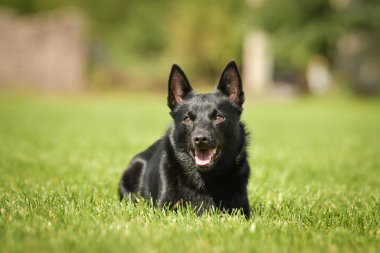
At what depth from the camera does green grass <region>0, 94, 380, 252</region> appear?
3045 millimetres

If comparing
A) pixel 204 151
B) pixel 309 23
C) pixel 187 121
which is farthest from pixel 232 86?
pixel 309 23

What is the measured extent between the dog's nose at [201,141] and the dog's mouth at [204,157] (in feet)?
0.47

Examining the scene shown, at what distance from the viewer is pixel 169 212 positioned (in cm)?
396

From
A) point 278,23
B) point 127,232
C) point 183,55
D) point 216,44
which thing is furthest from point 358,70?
point 127,232

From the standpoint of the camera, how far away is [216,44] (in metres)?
42.4

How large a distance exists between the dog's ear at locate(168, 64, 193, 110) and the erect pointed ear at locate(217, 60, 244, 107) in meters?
0.31

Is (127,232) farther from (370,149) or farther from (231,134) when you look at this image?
(370,149)

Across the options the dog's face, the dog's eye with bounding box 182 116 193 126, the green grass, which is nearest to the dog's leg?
the green grass

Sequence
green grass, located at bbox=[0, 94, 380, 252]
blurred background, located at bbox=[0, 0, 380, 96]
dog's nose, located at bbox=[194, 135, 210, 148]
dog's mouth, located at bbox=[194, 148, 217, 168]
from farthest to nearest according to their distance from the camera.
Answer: blurred background, located at bbox=[0, 0, 380, 96]
dog's mouth, located at bbox=[194, 148, 217, 168]
dog's nose, located at bbox=[194, 135, 210, 148]
green grass, located at bbox=[0, 94, 380, 252]

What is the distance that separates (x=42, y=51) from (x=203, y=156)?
30775mm

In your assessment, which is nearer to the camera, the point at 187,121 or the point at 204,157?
the point at 204,157

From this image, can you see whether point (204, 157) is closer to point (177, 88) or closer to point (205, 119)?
point (205, 119)

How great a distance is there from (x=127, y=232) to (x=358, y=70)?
29060 millimetres

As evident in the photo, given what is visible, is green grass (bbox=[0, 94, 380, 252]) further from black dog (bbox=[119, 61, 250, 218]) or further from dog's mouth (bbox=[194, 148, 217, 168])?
dog's mouth (bbox=[194, 148, 217, 168])
